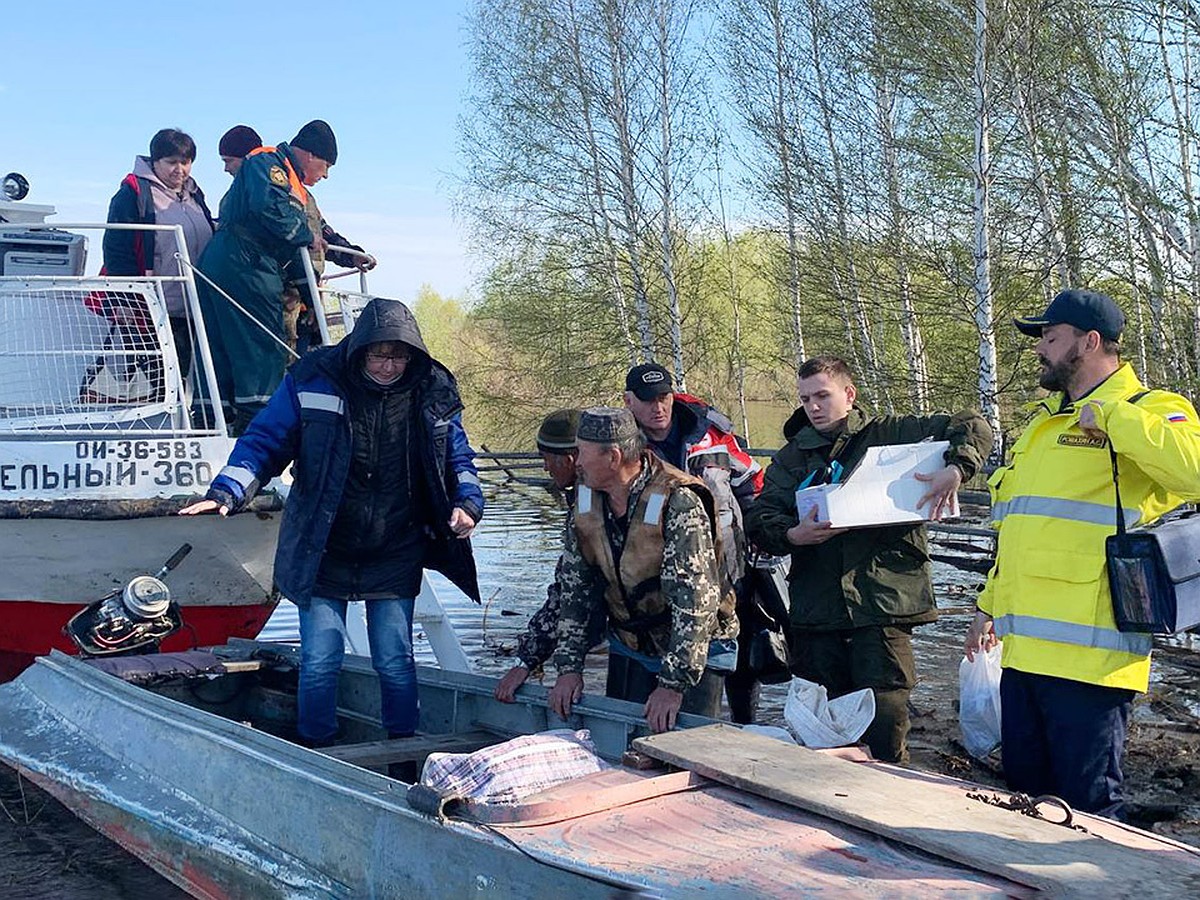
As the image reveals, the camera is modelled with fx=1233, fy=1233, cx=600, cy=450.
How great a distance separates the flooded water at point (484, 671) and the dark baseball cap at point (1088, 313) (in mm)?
3013

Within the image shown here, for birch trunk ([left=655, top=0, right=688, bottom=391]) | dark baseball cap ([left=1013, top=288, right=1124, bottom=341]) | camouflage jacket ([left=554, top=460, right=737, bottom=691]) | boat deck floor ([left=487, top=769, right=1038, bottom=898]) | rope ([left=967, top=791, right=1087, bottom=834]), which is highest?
birch trunk ([left=655, top=0, right=688, bottom=391])

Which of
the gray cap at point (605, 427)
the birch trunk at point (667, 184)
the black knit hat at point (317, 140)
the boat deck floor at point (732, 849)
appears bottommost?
the boat deck floor at point (732, 849)

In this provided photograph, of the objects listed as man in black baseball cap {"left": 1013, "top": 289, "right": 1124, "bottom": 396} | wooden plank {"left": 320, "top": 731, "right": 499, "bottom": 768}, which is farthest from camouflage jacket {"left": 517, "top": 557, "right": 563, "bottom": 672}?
man in black baseball cap {"left": 1013, "top": 289, "right": 1124, "bottom": 396}

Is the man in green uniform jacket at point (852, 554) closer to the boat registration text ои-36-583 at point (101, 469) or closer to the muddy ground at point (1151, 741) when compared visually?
the muddy ground at point (1151, 741)

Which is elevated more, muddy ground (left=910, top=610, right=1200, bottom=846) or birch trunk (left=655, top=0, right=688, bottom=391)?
birch trunk (left=655, top=0, right=688, bottom=391)

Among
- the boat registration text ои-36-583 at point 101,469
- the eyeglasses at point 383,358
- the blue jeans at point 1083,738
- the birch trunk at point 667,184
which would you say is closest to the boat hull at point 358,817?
the blue jeans at point 1083,738

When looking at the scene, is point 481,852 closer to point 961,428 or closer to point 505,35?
point 961,428

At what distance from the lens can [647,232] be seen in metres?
22.1

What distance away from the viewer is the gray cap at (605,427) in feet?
13.1

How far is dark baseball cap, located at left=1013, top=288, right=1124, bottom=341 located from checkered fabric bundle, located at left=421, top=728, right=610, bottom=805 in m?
1.93

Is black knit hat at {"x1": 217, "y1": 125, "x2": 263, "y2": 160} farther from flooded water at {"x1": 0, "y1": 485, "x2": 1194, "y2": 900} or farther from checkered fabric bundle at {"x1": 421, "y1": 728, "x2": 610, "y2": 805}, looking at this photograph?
checkered fabric bundle at {"x1": 421, "y1": 728, "x2": 610, "y2": 805}

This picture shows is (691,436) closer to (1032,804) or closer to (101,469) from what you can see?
(1032,804)

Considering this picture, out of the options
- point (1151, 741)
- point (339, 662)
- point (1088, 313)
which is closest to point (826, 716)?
point (1088, 313)

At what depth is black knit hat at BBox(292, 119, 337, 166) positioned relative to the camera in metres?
7.39
